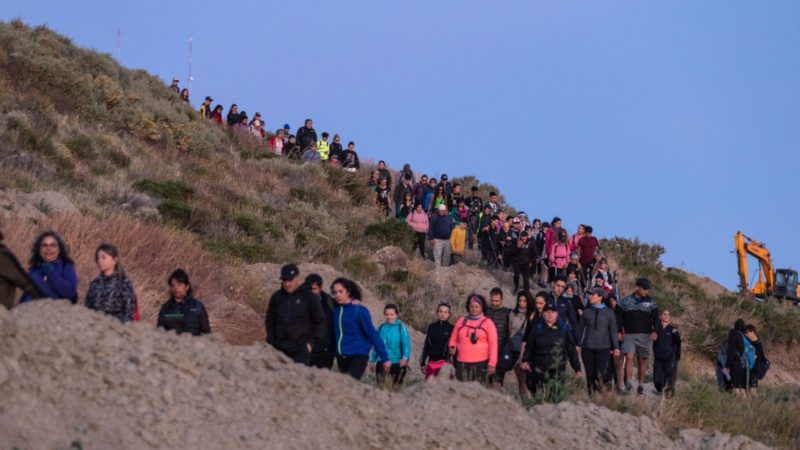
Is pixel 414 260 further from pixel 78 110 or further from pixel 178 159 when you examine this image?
pixel 78 110

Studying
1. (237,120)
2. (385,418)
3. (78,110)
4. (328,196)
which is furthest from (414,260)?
(385,418)

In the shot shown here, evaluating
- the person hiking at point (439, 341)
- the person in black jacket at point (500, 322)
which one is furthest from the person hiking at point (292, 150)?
the person hiking at point (439, 341)

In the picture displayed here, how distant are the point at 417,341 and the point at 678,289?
651 inches

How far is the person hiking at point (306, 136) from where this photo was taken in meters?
35.5

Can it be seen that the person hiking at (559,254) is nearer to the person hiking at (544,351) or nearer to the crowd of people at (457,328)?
the crowd of people at (457,328)

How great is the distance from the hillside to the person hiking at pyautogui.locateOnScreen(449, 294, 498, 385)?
0.83 meters

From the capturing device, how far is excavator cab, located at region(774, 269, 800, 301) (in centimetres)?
4159

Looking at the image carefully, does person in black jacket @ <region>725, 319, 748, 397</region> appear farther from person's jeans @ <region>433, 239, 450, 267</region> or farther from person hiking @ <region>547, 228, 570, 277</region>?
person's jeans @ <region>433, 239, 450, 267</region>

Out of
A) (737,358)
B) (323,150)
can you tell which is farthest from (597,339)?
(323,150)

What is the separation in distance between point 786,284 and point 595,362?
96.1 feet

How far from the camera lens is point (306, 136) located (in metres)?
35.7

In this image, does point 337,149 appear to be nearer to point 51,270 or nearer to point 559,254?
point 559,254

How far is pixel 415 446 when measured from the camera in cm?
945

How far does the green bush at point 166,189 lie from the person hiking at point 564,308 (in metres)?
11.5
